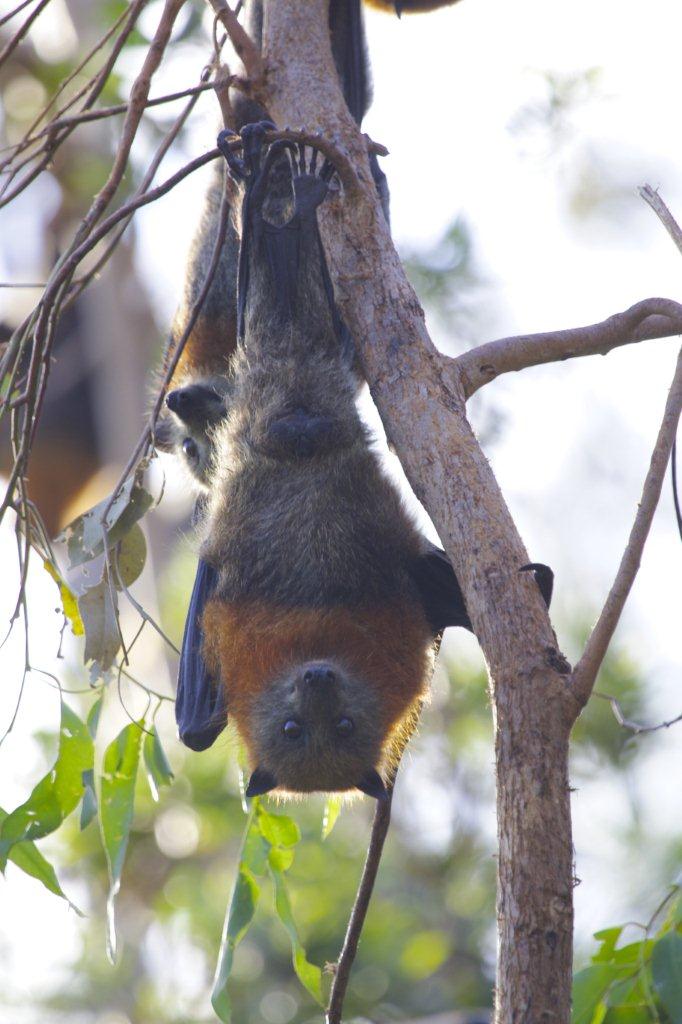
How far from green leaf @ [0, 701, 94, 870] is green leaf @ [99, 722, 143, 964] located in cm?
20

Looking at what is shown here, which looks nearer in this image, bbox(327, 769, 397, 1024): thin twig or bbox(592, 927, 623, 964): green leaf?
bbox(327, 769, 397, 1024): thin twig

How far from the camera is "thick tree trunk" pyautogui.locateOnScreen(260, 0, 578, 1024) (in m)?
2.50

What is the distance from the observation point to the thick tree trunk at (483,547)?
2.50m

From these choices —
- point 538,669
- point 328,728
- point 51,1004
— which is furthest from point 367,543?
point 51,1004

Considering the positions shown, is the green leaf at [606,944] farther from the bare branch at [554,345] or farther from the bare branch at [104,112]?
the bare branch at [104,112]

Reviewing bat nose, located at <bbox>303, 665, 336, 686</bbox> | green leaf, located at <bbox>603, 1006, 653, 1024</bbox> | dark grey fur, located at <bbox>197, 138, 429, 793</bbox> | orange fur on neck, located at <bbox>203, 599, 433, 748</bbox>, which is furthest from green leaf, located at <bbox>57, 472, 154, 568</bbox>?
green leaf, located at <bbox>603, 1006, 653, 1024</bbox>

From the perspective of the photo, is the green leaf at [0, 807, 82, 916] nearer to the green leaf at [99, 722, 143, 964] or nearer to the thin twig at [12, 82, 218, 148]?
the green leaf at [99, 722, 143, 964]

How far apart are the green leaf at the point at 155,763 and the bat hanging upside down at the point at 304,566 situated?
428 millimetres

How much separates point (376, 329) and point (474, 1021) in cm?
282

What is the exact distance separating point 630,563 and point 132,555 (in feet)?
6.73

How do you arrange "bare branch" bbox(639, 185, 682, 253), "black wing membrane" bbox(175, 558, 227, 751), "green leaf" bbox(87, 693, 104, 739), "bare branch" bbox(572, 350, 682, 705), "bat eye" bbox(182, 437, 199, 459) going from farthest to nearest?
1. "bat eye" bbox(182, 437, 199, 459)
2. "black wing membrane" bbox(175, 558, 227, 751)
3. "green leaf" bbox(87, 693, 104, 739)
4. "bare branch" bbox(639, 185, 682, 253)
5. "bare branch" bbox(572, 350, 682, 705)

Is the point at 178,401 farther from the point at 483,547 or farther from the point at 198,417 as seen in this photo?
the point at 483,547

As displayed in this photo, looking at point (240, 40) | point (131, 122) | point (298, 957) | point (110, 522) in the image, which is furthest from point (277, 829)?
point (240, 40)

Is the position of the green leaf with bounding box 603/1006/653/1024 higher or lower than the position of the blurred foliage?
lower
